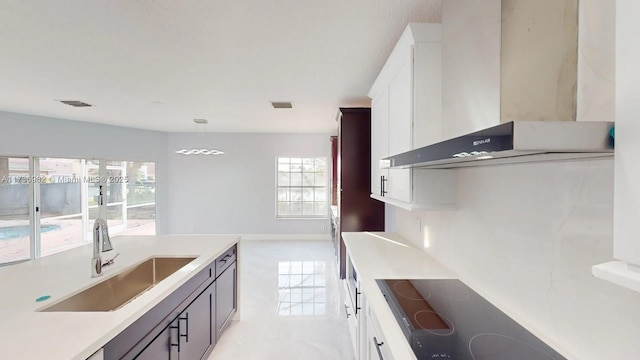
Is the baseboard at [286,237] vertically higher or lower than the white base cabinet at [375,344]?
lower

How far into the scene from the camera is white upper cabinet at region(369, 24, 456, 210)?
1.58m

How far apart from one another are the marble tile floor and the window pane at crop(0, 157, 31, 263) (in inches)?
139

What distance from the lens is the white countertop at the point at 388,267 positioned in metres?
1.08

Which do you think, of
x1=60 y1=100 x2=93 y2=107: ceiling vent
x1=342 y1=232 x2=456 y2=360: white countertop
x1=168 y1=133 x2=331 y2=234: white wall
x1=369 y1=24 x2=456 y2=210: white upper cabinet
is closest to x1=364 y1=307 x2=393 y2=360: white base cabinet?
x1=342 y1=232 x2=456 y2=360: white countertop

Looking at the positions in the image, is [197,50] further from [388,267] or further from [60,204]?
[60,204]

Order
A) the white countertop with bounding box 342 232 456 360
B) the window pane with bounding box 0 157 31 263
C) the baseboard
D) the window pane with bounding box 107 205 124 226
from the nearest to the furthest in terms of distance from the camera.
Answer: the white countertop with bounding box 342 232 456 360 < the window pane with bounding box 0 157 31 263 < the window pane with bounding box 107 205 124 226 < the baseboard

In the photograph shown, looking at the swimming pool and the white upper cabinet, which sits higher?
the white upper cabinet

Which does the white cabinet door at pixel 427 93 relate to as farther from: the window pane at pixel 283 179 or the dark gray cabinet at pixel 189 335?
the window pane at pixel 283 179

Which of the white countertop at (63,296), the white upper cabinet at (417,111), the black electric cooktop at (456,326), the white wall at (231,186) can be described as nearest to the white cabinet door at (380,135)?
the white upper cabinet at (417,111)

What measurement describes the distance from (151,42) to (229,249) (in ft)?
5.95

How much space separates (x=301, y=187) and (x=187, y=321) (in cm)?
481

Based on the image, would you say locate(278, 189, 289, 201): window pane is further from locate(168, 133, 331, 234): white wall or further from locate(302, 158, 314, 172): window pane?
locate(302, 158, 314, 172): window pane

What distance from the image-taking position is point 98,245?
5.68ft

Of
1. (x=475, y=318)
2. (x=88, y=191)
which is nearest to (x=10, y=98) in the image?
Result: (x=88, y=191)
